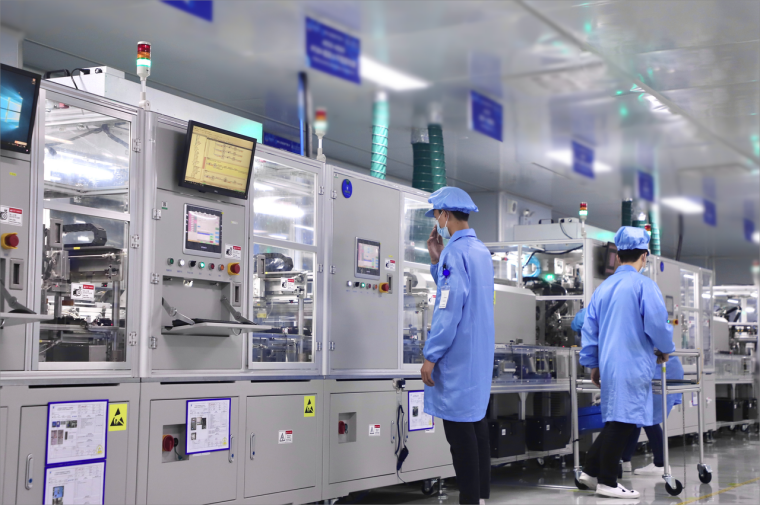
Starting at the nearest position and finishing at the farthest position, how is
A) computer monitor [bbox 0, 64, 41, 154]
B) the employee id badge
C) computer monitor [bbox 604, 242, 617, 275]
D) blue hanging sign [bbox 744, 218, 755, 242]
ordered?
1. computer monitor [bbox 0, 64, 41, 154]
2. the employee id badge
3. computer monitor [bbox 604, 242, 617, 275]
4. blue hanging sign [bbox 744, 218, 755, 242]

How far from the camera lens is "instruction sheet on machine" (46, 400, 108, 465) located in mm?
3178

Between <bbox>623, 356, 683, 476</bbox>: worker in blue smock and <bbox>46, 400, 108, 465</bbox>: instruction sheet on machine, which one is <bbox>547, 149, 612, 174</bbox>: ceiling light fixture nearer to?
<bbox>623, 356, 683, 476</bbox>: worker in blue smock

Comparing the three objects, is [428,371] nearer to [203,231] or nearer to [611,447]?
[203,231]

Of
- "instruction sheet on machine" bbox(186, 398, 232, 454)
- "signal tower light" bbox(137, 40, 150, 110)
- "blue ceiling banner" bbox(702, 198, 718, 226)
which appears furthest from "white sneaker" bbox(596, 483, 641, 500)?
"blue ceiling banner" bbox(702, 198, 718, 226)

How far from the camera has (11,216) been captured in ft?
10.3

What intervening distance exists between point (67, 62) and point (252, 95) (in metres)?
1.78

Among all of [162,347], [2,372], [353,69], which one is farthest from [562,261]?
[2,372]

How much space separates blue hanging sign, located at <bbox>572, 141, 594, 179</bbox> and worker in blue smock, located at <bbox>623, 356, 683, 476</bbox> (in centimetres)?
400

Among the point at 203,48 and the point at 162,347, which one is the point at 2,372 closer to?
the point at 162,347

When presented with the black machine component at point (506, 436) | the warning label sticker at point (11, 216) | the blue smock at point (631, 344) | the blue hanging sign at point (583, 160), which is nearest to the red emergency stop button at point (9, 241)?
the warning label sticker at point (11, 216)

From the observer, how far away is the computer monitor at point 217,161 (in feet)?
12.7

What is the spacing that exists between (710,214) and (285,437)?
13.1 metres

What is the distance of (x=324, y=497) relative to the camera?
177 inches

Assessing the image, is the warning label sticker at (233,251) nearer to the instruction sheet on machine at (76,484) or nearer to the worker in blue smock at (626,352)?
the instruction sheet on machine at (76,484)
